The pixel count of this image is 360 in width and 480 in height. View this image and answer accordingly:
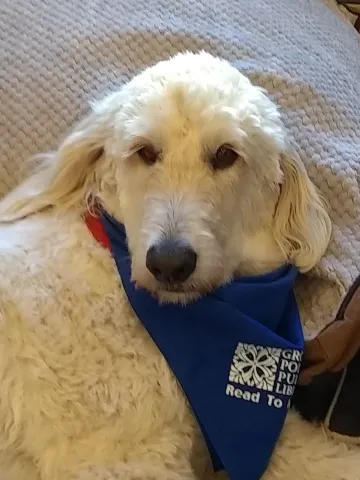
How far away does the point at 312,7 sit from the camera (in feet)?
6.82

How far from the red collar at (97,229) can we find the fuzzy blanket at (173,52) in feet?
0.78

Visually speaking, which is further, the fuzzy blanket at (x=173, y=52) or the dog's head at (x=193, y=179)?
the fuzzy blanket at (x=173, y=52)

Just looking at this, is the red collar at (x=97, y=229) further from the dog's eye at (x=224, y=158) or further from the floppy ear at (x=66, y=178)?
the dog's eye at (x=224, y=158)

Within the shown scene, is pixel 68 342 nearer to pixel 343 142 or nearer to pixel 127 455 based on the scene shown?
pixel 127 455

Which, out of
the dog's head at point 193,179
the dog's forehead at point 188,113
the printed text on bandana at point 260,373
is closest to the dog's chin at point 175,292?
the dog's head at point 193,179

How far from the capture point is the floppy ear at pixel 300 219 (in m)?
1.60

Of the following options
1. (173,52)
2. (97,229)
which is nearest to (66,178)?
(97,229)

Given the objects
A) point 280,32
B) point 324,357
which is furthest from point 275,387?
point 280,32

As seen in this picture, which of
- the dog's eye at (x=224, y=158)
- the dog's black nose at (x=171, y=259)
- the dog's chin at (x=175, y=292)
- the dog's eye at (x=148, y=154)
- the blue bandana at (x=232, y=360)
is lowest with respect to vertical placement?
the blue bandana at (x=232, y=360)

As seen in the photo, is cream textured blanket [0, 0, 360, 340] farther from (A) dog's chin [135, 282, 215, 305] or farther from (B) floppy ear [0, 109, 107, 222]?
(A) dog's chin [135, 282, 215, 305]

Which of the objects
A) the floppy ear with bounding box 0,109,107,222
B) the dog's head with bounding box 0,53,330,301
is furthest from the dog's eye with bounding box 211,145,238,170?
the floppy ear with bounding box 0,109,107,222

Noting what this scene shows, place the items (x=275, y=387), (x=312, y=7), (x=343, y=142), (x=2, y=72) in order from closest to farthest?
(x=275, y=387), (x=343, y=142), (x=2, y=72), (x=312, y=7)

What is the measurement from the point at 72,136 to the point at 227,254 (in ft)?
1.21

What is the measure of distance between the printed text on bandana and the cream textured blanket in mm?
138
